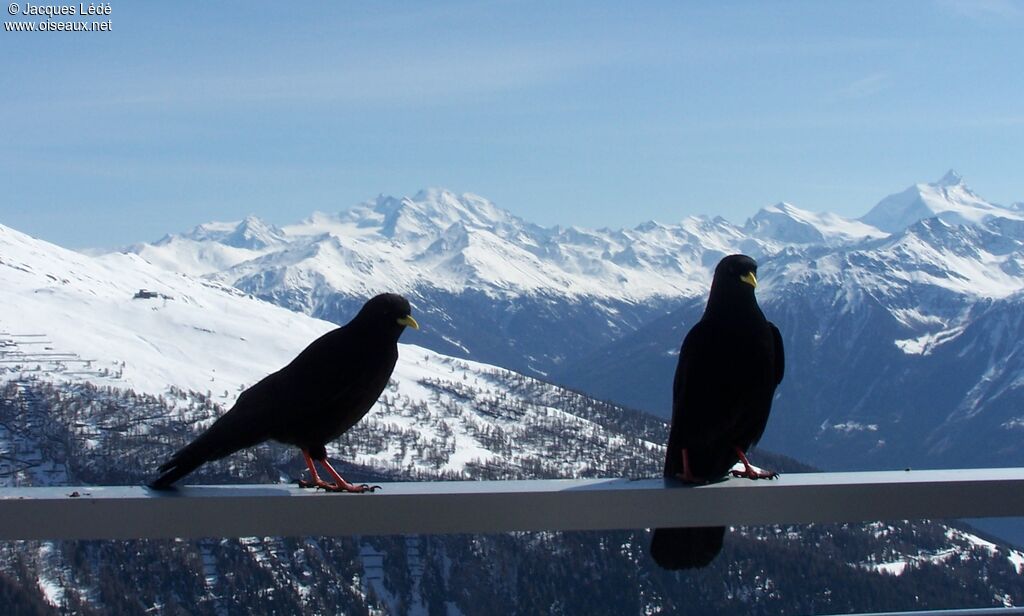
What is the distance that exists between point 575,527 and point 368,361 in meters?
1.65

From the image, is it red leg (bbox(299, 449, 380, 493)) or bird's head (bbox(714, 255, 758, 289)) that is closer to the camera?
red leg (bbox(299, 449, 380, 493))

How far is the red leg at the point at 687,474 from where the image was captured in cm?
535

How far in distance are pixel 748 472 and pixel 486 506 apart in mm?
1734

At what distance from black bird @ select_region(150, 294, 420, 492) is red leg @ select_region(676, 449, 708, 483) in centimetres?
154

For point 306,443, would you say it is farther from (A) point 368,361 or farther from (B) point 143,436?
(B) point 143,436

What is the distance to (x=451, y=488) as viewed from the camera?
466cm

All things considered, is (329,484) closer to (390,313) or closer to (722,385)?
(390,313)

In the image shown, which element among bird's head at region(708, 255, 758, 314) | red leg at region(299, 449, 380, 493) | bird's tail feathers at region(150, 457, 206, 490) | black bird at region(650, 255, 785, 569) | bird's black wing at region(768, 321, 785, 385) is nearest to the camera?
bird's tail feathers at region(150, 457, 206, 490)

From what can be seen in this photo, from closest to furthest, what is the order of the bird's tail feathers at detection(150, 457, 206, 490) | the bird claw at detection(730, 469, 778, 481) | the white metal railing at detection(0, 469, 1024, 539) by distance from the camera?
the white metal railing at detection(0, 469, 1024, 539)
the bird's tail feathers at detection(150, 457, 206, 490)
the bird claw at detection(730, 469, 778, 481)

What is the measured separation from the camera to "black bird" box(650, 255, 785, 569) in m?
5.75

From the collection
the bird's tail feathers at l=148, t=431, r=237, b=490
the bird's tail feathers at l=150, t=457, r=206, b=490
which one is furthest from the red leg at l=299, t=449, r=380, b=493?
the bird's tail feathers at l=150, t=457, r=206, b=490

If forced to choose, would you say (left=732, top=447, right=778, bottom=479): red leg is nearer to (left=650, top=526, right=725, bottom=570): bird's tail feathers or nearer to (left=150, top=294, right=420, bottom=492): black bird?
(left=650, top=526, right=725, bottom=570): bird's tail feathers

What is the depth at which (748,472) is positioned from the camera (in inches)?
224

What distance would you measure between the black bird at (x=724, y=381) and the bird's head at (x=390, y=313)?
5.09 feet
